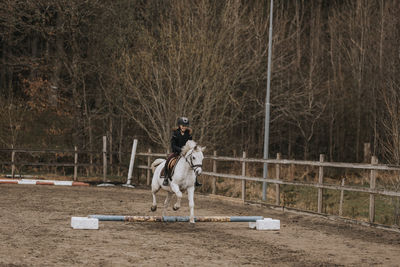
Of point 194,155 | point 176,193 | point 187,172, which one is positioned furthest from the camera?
point 187,172

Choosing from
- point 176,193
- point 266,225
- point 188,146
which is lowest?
point 266,225

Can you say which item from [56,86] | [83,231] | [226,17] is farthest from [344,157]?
[83,231]

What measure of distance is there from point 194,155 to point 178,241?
2038mm

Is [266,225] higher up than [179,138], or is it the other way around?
[179,138]

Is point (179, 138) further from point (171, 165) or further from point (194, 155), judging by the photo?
point (194, 155)

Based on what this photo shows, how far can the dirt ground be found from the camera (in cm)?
967

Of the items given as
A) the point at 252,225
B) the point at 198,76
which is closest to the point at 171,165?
the point at 252,225

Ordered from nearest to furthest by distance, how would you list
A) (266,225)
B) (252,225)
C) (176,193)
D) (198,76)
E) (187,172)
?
1. (176,193)
2. (187,172)
3. (266,225)
4. (252,225)
5. (198,76)

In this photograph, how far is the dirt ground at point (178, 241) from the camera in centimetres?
967

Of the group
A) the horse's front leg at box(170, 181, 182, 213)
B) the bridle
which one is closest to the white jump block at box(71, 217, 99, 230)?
the horse's front leg at box(170, 181, 182, 213)

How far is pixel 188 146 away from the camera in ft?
43.5

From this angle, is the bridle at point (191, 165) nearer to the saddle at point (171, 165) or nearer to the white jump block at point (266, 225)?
the saddle at point (171, 165)

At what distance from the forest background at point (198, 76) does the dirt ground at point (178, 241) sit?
33.9 ft

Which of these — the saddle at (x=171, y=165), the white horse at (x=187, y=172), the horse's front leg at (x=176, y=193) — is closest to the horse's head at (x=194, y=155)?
the white horse at (x=187, y=172)
